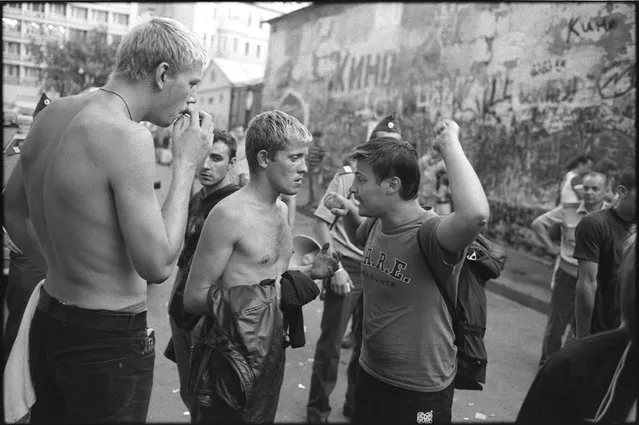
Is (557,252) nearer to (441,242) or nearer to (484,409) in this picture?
(484,409)

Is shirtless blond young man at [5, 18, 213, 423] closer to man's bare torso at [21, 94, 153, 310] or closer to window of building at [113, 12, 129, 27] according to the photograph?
man's bare torso at [21, 94, 153, 310]

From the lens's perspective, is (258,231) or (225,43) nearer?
(258,231)

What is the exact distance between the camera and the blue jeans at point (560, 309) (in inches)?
204

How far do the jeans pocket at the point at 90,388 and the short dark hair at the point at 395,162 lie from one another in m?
1.31

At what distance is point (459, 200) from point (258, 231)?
33.7 inches

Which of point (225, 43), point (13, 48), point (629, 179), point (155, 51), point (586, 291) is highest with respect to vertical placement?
point (225, 43)

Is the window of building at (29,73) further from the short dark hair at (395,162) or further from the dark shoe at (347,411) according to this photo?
the short dark hair at (395,162)

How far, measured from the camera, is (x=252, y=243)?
8.04 ft

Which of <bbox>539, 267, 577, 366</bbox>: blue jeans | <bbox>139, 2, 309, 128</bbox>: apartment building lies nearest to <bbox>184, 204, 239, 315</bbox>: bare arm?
<bbox>539, 267, 577, 366</bbox>: blue jeans

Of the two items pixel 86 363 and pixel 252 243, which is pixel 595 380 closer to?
pixel 252 243

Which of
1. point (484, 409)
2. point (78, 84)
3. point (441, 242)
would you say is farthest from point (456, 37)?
point (78, 84)

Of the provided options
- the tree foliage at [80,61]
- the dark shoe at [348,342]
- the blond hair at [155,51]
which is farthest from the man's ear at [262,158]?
the tree foliage at [80,61]

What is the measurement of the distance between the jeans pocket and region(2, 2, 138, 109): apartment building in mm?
51527

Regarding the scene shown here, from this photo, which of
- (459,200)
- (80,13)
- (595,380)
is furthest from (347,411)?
(80,13)
